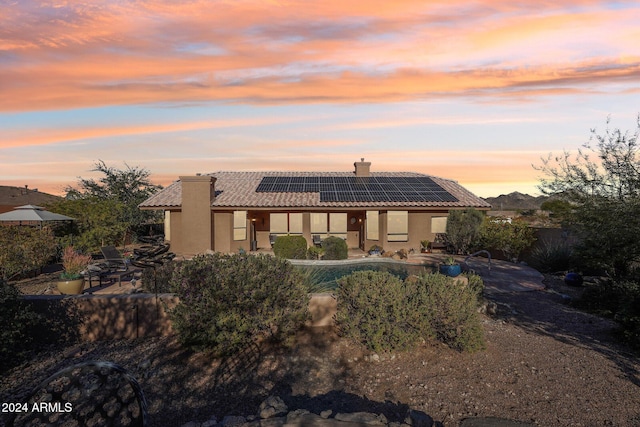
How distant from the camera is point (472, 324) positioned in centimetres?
698

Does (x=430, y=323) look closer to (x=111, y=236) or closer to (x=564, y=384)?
(x=564, y=384)

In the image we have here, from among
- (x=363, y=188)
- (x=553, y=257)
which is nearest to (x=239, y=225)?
(x=363, y=188)

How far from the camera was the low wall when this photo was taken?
809 centimetres

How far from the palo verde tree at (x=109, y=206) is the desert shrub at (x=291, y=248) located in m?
9.17

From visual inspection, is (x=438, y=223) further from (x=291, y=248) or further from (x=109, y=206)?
(x=109, y=206)

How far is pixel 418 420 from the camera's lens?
4.72m

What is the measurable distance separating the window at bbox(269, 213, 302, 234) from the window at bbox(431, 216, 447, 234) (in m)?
7.03

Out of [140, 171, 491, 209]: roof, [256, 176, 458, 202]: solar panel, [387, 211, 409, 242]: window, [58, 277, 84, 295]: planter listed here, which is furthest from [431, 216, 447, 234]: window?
[58, 277, 84, 295]: planter

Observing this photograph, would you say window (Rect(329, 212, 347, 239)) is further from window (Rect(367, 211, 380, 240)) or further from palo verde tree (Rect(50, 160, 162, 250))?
palo verde tree (Rect(50, 160, 162, 250))

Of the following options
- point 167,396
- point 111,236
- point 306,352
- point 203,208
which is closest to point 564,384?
point 306,352

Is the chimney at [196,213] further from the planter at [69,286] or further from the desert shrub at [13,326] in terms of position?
the desert shrub at [13,326]

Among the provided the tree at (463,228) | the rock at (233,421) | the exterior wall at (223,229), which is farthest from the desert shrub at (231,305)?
the exterior wall at (223,229)

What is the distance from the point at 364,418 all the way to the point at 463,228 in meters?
17.9

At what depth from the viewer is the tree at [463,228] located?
838 inches
